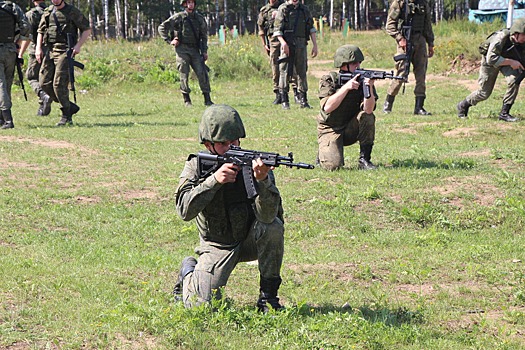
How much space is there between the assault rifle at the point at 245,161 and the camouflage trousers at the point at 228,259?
0.41 meters

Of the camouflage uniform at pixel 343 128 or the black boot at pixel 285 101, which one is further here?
the black boot at pixel 285 101

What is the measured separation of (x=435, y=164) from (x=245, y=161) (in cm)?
570

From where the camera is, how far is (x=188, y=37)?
1672 centimetres

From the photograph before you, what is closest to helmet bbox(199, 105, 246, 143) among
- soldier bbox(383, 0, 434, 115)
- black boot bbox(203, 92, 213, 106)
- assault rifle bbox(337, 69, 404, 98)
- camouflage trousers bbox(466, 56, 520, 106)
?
A: assault rifle bbox(337, 69, 404, 98)

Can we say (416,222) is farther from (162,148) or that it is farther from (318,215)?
(162,148)

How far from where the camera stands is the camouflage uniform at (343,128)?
31.7 feet

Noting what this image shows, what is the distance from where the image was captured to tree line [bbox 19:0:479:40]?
176 ft

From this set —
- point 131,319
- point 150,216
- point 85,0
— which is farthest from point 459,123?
point 85,0

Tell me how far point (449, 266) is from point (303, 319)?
81.3 inches

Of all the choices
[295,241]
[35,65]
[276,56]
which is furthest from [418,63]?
[295,241]

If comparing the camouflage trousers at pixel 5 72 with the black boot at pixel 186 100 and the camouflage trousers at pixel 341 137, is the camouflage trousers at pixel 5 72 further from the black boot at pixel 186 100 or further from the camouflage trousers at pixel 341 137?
the camouflage trousers at pixel 341 137

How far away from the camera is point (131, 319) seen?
4980mm

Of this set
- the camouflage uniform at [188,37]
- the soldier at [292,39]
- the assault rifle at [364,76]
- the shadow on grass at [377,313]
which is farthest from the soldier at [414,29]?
the shadow on grass at [377,313]

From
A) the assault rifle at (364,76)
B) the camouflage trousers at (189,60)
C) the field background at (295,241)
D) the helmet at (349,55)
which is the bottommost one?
the field background at (295,241)
